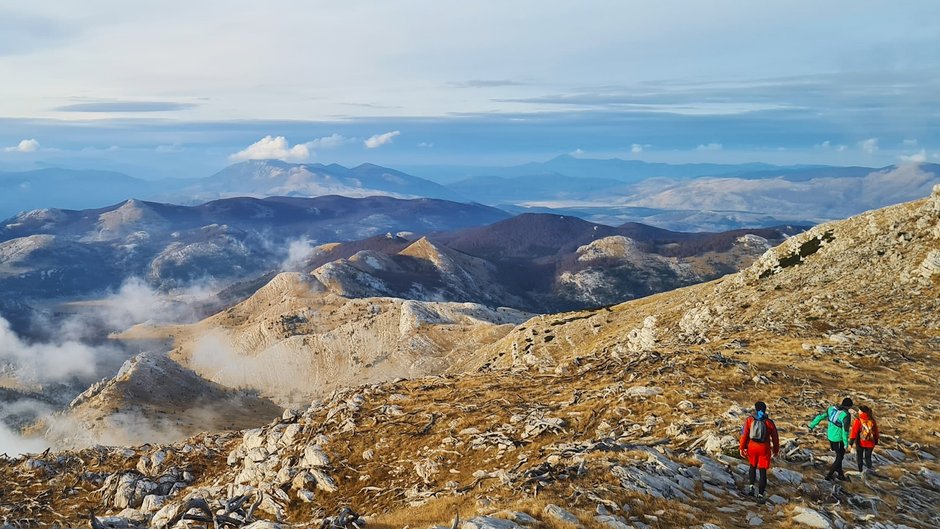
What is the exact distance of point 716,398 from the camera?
3011cm

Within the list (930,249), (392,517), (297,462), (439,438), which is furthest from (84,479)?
(930,249)

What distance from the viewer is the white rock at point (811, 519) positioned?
17.5 m

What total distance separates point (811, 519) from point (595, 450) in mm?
7614

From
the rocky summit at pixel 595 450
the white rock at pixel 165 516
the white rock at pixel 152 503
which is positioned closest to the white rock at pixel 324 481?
the rocky summit at pixel 595 450

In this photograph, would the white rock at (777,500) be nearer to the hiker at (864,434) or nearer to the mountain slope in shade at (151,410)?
the hiker at (864,434)

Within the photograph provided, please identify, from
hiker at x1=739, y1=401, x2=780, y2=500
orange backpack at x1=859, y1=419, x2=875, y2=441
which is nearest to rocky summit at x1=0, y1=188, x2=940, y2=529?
hiker at x1=739, y1=401, x2=780, y2=500

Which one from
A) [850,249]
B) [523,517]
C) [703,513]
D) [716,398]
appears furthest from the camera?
[850,249]

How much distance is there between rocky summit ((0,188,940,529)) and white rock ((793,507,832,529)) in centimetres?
12

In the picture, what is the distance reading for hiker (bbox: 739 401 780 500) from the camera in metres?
19.6

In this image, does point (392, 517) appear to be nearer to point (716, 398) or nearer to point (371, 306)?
point (716, 398)

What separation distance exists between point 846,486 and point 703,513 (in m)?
6.71

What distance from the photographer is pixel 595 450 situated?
23.0m

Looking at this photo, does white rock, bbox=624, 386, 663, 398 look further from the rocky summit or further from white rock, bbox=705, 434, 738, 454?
white rock, bbox=705, 434, 738, 454

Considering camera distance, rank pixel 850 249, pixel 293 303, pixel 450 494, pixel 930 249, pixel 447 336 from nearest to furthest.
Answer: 1. pixel 450 494
2. pixel 930 249
3. pixel 850 249
4. pixel 447 336
5. pixel 293 303
